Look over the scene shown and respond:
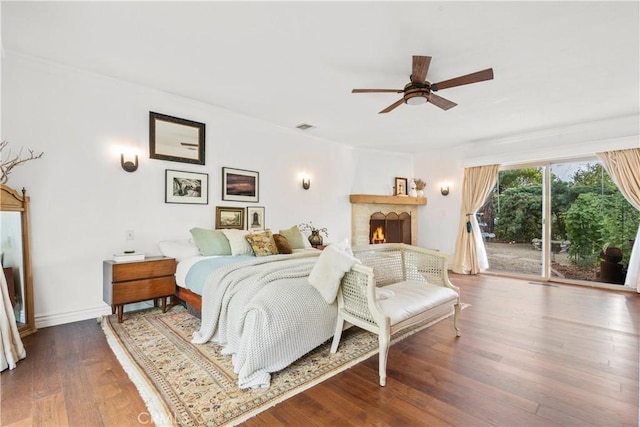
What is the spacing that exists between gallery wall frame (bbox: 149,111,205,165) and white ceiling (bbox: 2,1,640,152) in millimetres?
366

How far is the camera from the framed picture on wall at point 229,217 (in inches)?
160

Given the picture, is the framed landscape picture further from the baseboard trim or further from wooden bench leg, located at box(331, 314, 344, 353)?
wooden bench leg, located at box(331, 314, 344, 353)

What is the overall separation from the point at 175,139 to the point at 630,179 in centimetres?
642

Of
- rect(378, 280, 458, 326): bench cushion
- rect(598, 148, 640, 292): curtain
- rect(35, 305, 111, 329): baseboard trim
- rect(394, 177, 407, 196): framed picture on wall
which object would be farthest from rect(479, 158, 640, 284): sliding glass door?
rect(35, 305, 111, 329): baseboard trim

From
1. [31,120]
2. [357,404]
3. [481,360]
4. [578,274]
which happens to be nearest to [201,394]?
[357,404]

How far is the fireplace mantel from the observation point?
5.87 meters

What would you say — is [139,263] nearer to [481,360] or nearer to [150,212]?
[150,212]

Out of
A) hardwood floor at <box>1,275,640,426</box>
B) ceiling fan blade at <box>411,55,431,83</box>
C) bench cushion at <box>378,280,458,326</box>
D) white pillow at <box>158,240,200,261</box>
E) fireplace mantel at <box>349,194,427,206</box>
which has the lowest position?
hardwood floor at <box>1,275,640,426</box>

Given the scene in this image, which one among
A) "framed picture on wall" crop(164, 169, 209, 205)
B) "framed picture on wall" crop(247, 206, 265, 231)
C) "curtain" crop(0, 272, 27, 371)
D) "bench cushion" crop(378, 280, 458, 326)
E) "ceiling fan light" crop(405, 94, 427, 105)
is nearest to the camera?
"curtain" crop(0, 272, 27, 371)

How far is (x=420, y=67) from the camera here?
243 centimetres

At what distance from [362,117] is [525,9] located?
7.90 ft

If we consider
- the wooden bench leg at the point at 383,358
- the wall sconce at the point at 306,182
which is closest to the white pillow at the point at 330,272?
the wooden bench leg at the point at 383,358

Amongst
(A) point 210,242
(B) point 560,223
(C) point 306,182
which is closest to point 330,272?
(A) point 210,242

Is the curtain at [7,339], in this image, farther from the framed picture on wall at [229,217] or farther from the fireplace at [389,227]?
the fireplace at [389,227]
